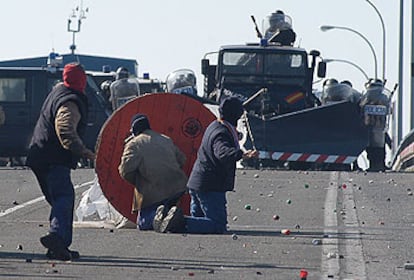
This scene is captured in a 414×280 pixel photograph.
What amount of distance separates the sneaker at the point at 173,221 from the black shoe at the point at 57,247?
108 inches

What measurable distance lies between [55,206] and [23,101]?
804 inches

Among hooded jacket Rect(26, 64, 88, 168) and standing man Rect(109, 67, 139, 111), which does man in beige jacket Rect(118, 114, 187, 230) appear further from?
standing man Rect(109, 67, 139, 111)

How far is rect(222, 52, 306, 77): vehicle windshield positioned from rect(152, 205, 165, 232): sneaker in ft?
60.3

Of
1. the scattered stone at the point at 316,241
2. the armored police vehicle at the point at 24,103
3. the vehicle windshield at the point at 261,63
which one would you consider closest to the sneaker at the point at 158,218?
the scattered stone at the point at 316,241

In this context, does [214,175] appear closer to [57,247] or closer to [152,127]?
[152,127]

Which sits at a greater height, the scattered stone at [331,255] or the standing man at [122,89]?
the standing man at [122,89]

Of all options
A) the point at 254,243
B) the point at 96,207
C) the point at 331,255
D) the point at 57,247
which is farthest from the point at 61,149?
the point at 96,207

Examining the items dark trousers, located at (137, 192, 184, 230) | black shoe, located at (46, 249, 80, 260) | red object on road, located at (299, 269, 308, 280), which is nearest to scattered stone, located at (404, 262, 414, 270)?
red object on road, located at (299, 269, 308, 280)

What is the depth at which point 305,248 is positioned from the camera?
14969 mm

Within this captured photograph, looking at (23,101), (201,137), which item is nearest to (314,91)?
(23,101)

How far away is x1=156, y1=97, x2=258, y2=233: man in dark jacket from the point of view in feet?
53.5

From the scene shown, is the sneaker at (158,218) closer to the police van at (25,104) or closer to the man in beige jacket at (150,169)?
the man in beige jacket at (150,169)

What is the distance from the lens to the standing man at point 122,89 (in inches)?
1316

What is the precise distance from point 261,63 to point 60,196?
21.3 meters
